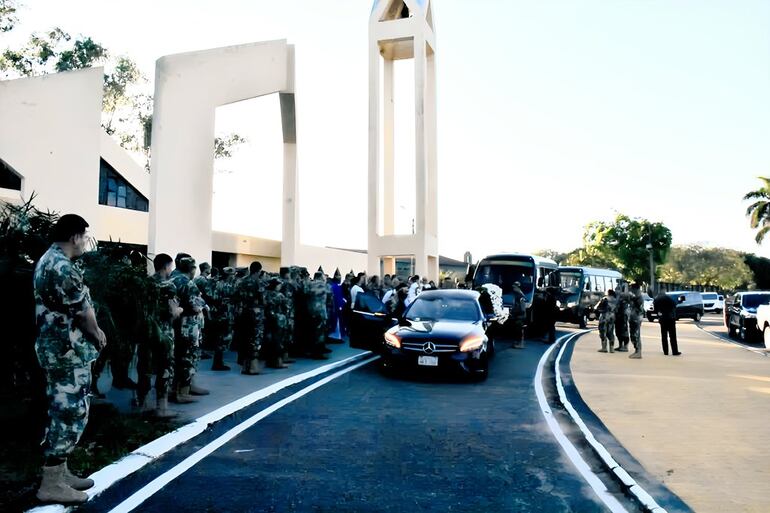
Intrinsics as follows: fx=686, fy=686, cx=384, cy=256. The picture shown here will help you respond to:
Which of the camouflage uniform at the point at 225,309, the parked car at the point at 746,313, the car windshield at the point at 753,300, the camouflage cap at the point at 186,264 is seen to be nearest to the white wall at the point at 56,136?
the camouflage uniform at the point at 225,309

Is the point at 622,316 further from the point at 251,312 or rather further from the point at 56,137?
the point at 56,137

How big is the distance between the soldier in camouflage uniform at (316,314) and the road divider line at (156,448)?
3.84 meters

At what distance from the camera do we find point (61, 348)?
4.96 metres

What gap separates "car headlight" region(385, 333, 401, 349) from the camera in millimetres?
11812

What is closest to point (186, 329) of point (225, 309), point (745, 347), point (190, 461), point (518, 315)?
point (190, 461)

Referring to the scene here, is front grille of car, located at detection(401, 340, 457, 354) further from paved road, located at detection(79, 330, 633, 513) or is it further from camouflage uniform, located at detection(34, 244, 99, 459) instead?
camouflage uniform, located at detection(34, 244, 99, 459)

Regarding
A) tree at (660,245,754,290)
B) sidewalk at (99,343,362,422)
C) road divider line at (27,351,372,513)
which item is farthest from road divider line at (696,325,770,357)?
tree at (660,245,754,290)

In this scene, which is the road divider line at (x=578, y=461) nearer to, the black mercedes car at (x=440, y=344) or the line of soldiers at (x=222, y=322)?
the black mercedes car at (x=440, y=344)

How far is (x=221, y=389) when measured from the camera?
33.0 ft

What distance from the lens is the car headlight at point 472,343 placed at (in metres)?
11.5

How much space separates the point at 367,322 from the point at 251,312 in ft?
11.1

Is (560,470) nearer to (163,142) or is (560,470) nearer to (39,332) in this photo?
(39,332)

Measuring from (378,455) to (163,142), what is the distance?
1556 cm

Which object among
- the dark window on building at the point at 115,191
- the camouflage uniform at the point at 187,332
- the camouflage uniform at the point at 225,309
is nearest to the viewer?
the camouflage uniform at the point at 187,332
